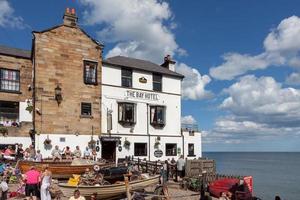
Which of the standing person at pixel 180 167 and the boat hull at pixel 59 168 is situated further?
the standing person at pixel 180 167

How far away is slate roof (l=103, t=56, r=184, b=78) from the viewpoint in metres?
33.5

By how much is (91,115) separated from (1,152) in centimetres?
780

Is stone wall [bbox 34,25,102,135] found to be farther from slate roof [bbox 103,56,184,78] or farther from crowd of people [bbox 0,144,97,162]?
slate roof [bbox 103,56,184,78]

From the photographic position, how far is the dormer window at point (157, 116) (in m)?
34.7

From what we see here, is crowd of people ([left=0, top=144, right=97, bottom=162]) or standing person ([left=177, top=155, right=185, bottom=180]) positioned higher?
crowd of people ([left=0, top=144, right=97, bottom=162])

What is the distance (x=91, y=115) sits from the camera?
1215 inches

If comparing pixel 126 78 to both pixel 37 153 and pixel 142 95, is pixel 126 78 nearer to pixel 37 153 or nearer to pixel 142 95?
pixel 142 95

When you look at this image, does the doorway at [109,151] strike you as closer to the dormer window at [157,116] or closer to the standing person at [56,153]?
the dormer window at [157,116]

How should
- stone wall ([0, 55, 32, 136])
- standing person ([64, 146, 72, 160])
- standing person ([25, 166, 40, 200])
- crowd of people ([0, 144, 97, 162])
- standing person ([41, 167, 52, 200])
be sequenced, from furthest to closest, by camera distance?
1. stone wall ([0, 55, 32, 136])
2. standing person ([64, 146, 72, 160])
3. crowd of people ([0, 144, 97, 162])
4. standing person ([25, 166, 40, 200])
5. standing person ([41, 167, 52, 200])

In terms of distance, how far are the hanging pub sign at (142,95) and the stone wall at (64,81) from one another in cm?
302

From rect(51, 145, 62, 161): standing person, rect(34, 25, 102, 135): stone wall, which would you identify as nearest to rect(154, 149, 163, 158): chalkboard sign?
rect(34, 25, 102, 135): stone wall

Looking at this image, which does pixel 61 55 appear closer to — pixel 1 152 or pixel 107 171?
pixel 1 152

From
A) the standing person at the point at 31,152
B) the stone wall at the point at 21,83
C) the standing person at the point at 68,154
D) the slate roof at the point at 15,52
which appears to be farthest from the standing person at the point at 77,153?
the slate roof at the point at 15,52

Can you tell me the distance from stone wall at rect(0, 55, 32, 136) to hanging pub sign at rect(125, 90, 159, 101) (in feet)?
27.7
